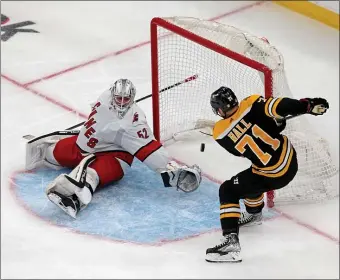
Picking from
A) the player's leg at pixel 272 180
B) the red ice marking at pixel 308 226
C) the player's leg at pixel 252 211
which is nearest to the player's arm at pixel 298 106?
the player's leg at pixel 272 180

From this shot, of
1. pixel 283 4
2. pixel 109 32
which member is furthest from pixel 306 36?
pixel 109 32

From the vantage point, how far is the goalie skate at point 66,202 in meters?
5.28

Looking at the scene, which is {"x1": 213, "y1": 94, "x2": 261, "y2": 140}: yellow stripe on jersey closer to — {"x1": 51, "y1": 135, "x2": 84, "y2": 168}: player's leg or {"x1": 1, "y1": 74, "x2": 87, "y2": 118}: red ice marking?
{"x1": 51, "y1": 135, "x2": 84, "y2": 168}: player's leg

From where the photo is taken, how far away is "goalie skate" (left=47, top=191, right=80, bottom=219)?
5.28m

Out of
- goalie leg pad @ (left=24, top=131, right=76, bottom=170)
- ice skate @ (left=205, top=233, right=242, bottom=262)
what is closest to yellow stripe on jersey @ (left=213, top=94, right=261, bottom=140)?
ice skate @ (left=205, top=233, right=242, bottom=262)

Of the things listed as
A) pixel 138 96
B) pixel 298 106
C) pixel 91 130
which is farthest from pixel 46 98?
pixel 298 106

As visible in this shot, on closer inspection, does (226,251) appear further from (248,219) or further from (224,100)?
(224,100)

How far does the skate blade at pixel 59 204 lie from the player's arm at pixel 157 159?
44 cm

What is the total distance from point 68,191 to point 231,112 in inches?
33.3

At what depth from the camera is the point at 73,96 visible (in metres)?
6.61

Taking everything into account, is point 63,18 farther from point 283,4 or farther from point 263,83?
point 263,83

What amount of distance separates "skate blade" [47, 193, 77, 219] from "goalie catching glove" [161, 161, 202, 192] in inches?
19.0

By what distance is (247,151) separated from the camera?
16.5 feet

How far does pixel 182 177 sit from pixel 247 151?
555 millimetres
